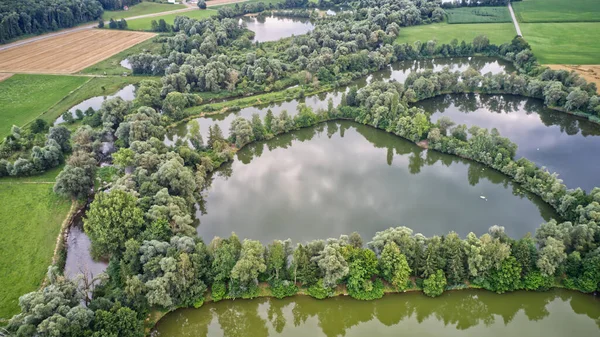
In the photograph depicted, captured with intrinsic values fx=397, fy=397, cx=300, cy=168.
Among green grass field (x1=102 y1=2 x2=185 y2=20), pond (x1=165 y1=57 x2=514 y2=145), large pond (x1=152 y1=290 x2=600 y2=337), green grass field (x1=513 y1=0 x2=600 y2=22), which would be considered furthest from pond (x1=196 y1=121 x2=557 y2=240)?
green grass field (x1=102 y1=2 x2=185 y2=20)

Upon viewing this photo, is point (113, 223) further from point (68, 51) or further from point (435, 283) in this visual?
point (68, 51)

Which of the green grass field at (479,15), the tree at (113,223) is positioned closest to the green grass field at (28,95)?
the tree at (113,223)

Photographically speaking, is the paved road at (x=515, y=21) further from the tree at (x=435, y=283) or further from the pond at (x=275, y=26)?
the tree at (x=435, y=283)

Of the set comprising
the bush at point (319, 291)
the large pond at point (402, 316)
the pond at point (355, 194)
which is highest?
the pond at point (355, 194)

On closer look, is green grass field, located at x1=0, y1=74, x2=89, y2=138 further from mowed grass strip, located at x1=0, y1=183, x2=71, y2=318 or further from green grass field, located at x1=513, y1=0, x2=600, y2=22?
green grass field, located at x1=513, y1=0, x2=600, y2=22

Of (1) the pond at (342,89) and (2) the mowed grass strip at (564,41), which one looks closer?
(1) the pond at (342,89)

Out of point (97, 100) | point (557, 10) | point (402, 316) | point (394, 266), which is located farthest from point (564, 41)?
point (97, 100)
